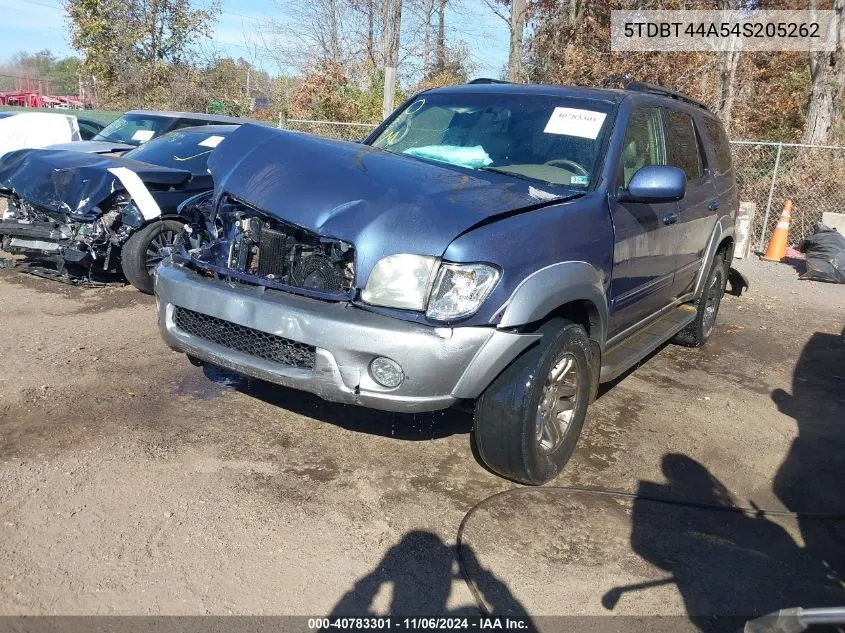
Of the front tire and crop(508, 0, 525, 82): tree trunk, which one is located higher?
crop(508, 0, 525, 82): tree trunk

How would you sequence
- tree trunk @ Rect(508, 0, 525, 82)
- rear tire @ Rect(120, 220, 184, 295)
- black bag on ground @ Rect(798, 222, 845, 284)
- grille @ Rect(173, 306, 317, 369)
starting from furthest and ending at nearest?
tree trunk @ Rect(508, 0, 525, 82)
black bag on ground @ Rect(798, 222, 845, 284)
rear tire @ Rect(120, 220, 184, 295)
grille @ Rect(173, 306, 317, 369)

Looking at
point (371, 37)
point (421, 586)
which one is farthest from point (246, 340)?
point (371, 37)

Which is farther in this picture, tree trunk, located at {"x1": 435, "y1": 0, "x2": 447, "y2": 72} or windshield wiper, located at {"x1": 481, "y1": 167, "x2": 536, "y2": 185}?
tree trunk, located at {"x1": 435, "y1": 0, "x2": 447, "y2": 72}

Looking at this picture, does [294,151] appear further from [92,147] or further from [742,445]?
[92,147]

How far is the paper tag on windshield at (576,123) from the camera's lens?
4266 millimetres

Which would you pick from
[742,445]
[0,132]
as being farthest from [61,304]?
[0,132]

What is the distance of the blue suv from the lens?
3.13m

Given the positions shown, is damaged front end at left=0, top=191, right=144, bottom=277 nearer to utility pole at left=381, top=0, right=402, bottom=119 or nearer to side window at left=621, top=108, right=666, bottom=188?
side window at left=621, top=108, right=666, bottom=188

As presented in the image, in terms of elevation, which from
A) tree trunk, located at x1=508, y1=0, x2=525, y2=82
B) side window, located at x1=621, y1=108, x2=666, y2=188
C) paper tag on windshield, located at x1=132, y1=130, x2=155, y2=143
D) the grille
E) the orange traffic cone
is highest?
tree trunk, located at x1=508, y1=0, x2=525, y2=82

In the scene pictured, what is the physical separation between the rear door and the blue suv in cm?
35

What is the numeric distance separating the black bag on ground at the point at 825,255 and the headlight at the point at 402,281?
28.8ft

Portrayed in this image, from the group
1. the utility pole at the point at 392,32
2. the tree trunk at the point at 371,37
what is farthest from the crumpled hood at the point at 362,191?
the tree trunk at the point at 371,37

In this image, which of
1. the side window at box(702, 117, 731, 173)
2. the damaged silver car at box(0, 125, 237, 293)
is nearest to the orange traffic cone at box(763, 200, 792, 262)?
the side window at box(702, 117, 731, 173)

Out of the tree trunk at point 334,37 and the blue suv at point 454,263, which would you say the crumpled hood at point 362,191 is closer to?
the blue suv at point 454,263
